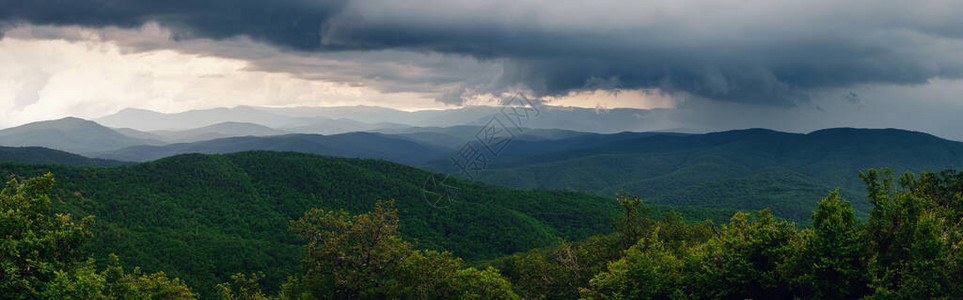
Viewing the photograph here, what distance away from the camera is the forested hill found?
108 m

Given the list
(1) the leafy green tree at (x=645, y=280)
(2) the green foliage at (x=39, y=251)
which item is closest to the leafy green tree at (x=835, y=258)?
(1) the leafy green tree at (x=645, y=280)

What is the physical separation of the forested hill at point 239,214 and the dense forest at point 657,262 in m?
50.9

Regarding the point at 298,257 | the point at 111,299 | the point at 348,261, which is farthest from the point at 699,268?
the point at 298,257

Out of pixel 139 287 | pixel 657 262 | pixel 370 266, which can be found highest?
pixel 657 262

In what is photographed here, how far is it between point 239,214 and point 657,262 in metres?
145

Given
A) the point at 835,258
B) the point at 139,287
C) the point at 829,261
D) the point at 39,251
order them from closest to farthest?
the point at 39,251
the point at 829,261
the point at 835,258
the point at 139,287

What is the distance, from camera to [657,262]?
34.2 m

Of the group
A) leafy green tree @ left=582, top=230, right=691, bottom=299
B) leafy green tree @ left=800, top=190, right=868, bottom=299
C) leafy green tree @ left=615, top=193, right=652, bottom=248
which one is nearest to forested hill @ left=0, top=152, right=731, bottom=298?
leafy green tree @ left=615, top=193, right=652, bottom=248

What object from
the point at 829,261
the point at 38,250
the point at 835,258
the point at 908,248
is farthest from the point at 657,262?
the point at 38,250

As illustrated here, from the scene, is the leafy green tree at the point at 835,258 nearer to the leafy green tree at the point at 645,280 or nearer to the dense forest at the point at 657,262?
the dense forest at the point at 657,262

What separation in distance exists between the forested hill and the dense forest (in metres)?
50.9

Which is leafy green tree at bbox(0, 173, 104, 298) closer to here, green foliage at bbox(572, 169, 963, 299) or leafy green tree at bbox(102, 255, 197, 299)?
leafy green tree at bbox(102, 255, 197, 299)

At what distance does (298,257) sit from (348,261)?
87211 mm

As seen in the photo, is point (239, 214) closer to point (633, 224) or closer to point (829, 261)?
point (633, 224)
